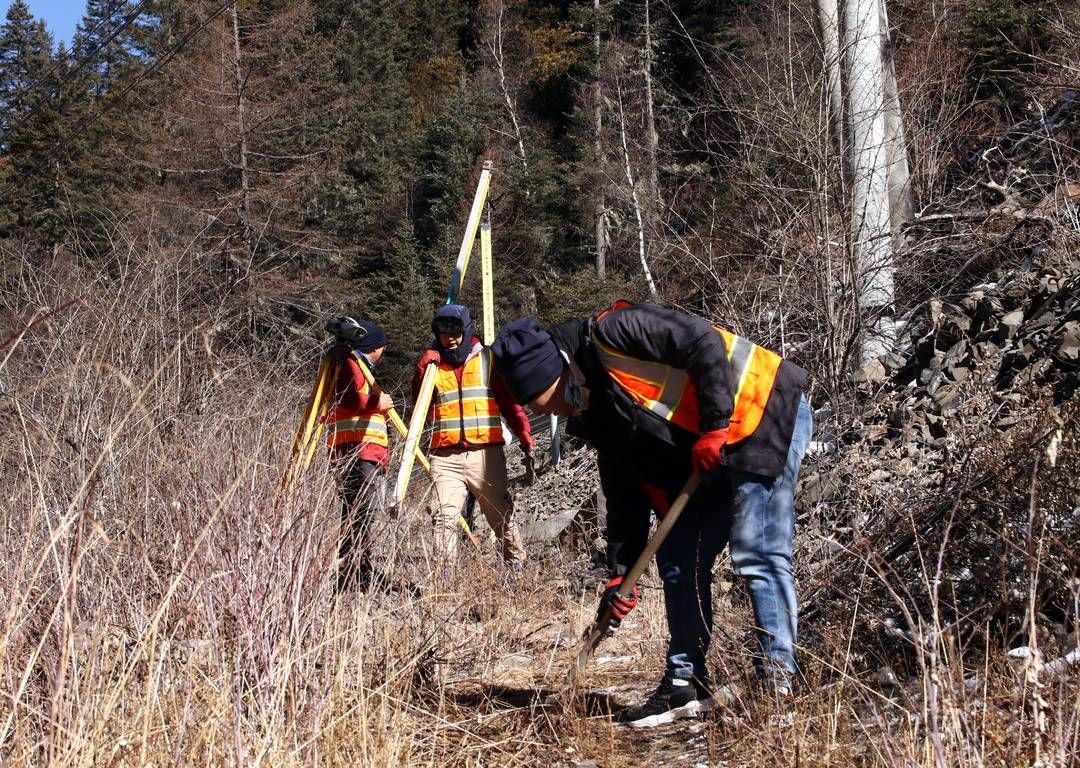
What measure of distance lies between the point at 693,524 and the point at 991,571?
94 cm

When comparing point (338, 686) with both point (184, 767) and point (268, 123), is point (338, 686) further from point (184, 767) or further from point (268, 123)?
point (268, 123)

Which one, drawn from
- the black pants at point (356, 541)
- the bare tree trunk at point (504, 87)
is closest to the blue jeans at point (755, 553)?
the black pants at point (356, 541)

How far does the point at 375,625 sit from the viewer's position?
364 cm

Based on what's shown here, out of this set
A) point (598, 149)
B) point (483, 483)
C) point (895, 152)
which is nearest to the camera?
point (483, 483)

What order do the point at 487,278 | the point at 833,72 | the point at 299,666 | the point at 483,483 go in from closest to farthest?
the point at 299,666, the point at 483,483, the point at 833,72, the point at 487,278

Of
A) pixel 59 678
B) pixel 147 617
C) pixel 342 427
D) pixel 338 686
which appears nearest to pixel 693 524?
pixel 338 686

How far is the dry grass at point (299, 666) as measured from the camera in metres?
2.33

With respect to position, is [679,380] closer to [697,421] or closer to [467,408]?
[697,421]

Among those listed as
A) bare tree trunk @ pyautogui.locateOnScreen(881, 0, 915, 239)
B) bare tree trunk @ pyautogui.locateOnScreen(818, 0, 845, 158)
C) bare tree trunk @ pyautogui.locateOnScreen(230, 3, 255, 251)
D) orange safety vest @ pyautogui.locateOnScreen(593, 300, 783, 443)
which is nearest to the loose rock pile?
orange safety vest @ pyautogui.locateOnScreen(593, 300, 783, 443)

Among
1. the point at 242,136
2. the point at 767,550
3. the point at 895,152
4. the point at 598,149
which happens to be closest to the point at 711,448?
the point at 767,550

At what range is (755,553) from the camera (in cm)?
335

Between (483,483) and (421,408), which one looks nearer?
(421,408)

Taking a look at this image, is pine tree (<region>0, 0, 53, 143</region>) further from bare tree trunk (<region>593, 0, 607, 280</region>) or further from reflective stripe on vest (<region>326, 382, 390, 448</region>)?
reflective stripe on vest (<region>326, 382, 390, 448</region>)

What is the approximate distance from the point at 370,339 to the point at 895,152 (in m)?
3.81
